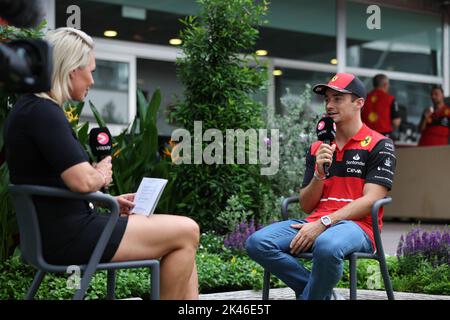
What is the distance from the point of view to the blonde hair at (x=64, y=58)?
268 centimetres

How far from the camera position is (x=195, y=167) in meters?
5.64

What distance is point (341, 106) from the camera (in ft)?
11.6

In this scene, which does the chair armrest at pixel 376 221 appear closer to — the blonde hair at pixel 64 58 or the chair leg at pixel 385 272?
the chair leg at pixel 385 272

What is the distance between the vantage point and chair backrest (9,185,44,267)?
2.52 metres

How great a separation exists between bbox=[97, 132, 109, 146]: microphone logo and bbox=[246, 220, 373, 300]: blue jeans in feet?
3.20

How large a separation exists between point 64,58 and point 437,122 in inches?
329

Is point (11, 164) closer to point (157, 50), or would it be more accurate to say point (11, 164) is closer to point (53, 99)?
point (53, 99)

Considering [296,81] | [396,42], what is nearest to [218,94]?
[296,81]

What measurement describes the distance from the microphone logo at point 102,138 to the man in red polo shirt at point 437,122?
7926 mm

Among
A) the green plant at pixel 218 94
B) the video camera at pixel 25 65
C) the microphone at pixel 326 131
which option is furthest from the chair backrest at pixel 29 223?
the green plant at pixel 218 94

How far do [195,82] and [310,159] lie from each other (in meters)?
2.33

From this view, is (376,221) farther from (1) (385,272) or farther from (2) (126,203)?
(2) (126,203)

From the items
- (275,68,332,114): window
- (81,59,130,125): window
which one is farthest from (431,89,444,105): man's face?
(81,59,130,125): window
